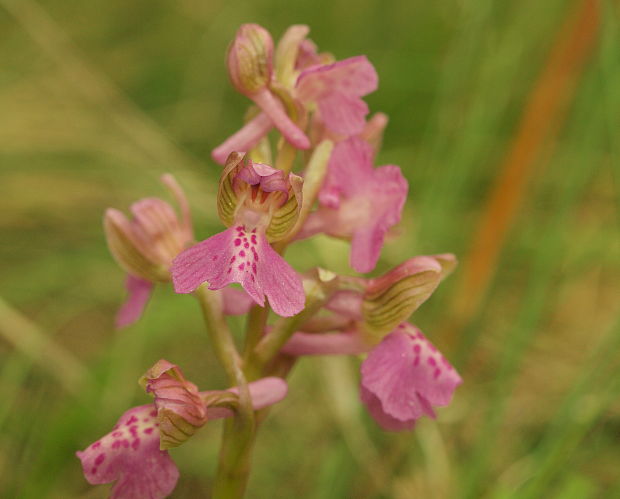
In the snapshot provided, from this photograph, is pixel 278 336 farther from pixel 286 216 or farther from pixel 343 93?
pixel 343 93

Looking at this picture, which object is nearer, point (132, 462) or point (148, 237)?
point (132, 462)

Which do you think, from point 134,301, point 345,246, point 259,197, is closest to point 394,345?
point 259,197

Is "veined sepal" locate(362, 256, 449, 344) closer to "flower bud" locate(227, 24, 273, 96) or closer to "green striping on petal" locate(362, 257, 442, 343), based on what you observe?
"green striping on petal" locate(362, 257, 442, 343)

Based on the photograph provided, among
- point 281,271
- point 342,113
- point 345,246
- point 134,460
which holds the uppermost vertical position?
point 342,113

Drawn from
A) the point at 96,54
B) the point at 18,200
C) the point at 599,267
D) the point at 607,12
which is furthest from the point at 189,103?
the point at 607,12

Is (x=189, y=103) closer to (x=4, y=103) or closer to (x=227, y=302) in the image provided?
(x=4, y=103)
